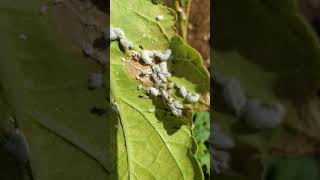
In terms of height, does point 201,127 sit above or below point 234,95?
below

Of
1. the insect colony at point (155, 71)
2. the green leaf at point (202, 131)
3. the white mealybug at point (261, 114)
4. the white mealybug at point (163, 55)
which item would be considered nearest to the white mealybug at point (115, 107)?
the insect colony at point (155, 71)

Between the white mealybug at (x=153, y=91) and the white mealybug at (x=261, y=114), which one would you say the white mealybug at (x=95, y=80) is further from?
the white mealybug at (x=261, y=114)

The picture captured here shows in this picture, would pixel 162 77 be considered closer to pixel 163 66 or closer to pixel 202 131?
pixel 163 66

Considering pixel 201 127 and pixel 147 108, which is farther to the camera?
pixel 201 127

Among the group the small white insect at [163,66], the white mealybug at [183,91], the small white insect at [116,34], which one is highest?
the small white insect at [116,34]

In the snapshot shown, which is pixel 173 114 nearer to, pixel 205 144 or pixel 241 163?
pixel 241 163

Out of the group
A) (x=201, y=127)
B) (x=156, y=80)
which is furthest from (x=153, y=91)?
(x=201, y=127)

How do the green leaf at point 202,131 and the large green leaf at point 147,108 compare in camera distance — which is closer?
the large green leaf at point 147,108
